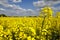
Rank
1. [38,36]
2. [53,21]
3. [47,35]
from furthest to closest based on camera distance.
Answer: [53,21] < [47,35] < [38,36]

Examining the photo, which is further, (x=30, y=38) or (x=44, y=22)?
(x=44, y=22)

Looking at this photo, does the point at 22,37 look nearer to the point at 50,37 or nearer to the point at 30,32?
the point at 30,32

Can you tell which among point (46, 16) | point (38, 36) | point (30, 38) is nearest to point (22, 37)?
point (30, 38)

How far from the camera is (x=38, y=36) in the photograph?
4.16 m

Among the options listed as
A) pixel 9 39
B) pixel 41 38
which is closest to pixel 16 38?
pixel 9 39

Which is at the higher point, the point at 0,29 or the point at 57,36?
the point at 0,29

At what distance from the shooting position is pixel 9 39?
4.17 meters

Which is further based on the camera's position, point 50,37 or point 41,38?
point 50,37

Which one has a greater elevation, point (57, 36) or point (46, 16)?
point (46, 16)

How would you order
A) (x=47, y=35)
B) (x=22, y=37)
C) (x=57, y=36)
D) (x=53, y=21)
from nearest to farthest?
(x=22, y=37) → (x=47, y=35) → (x=57, y=36) → (x=53, y=21)

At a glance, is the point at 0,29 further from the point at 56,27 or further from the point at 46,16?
the point at 56,27

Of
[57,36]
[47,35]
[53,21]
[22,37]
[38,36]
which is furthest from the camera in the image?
[53,21]

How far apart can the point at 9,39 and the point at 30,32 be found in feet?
1.30

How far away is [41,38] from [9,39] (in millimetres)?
541
